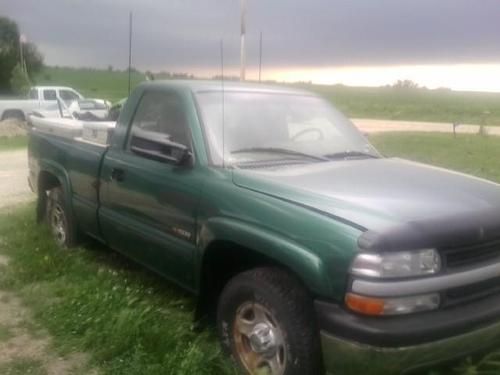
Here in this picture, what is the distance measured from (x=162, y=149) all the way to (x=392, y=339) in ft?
6.25

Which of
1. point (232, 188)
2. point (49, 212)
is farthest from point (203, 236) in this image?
point (49, 212)

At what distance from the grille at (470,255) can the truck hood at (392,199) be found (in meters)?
0.05

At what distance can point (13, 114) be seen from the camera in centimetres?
2433

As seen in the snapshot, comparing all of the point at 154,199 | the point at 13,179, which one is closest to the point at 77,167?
the point at 154,199

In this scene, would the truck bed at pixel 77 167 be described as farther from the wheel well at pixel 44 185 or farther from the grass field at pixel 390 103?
the grass field at pixel 390 103

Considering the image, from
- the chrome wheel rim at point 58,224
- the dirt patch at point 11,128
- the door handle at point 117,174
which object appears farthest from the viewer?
the dirt patch at point 11,128

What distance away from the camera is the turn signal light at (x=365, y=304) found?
2680 mm

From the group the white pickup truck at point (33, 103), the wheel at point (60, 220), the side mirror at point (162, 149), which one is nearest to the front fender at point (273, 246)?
the side mirror at point (162, 149)

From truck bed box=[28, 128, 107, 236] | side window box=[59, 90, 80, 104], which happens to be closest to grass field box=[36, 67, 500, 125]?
side window box=[59, 90, 80, 104]

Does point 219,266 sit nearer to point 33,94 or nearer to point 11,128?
point 11,128

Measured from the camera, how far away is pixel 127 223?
4.42 meters

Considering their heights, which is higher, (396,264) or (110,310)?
(396,264)

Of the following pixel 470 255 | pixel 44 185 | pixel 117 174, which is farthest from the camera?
pixel 44 185

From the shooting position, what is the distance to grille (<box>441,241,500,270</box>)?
9.34 ft
